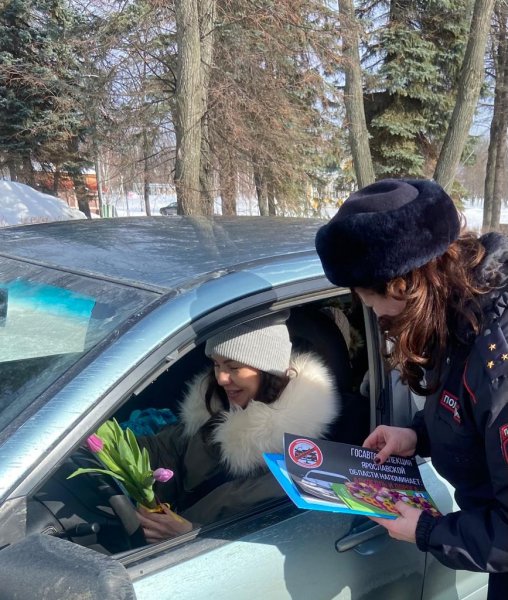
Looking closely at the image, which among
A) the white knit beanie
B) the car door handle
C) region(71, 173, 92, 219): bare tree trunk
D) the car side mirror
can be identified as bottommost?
the car door handle

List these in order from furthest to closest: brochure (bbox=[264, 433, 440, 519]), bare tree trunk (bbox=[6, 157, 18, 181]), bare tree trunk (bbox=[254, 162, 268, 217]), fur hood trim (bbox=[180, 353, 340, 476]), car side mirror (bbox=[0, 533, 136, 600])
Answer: bare tree trunk (bbox=[6, 157, 18, 181]) < bare tree trunk (bbox=[254, 162, 268, 217]) < fur hood trim (bbox=[180, 353, 340, 476]) < brochure (bbox=[264, 433, 440, 519]) < car side mirror (bbox=[0, 533, 136, 600])

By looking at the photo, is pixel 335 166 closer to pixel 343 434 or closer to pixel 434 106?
pixel 434 106

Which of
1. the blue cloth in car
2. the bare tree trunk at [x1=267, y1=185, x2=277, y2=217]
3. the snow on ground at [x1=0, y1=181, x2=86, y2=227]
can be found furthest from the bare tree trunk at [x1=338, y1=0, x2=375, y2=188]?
the blue cloth in car

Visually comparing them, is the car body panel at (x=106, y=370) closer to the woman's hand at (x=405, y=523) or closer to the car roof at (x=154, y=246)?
the car roof at (x=154, y=246)

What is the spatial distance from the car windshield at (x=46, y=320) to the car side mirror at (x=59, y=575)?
30cm

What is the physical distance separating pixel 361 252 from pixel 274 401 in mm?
752

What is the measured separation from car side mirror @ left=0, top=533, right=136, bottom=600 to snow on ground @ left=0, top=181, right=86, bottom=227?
12.8m

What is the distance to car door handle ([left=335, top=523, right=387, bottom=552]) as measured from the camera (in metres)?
1.51

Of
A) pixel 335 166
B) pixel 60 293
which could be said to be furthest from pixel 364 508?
pixel 335 166

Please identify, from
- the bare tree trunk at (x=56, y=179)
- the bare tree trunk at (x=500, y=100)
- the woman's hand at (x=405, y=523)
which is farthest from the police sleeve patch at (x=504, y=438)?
the bare tree trunk at (x=56, y=179)

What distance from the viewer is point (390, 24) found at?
1341 cm

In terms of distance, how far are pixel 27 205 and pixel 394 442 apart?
13731 millimetres

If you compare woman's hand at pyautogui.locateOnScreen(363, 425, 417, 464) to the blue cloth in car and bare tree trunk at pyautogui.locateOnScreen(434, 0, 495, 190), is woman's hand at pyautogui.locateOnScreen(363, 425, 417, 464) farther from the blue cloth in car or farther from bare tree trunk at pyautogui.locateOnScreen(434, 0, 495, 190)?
bare tree trunk at pyautogui.locateOnScreen(434, 0, 495, 190)

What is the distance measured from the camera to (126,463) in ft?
5.37
